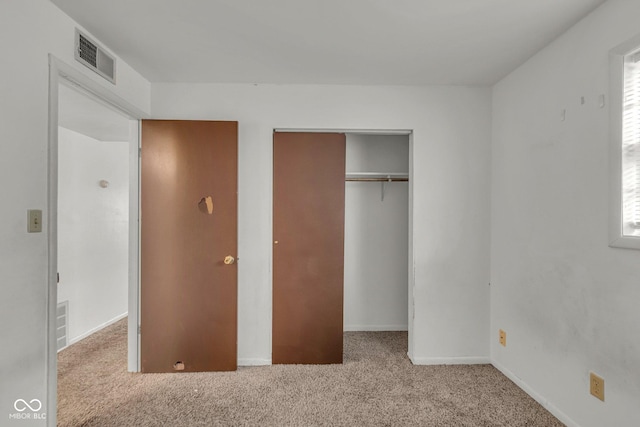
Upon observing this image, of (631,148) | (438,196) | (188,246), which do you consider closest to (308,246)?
(188,246)

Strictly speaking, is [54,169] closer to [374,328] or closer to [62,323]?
[62,323]

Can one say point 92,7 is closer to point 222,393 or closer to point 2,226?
point 2,226

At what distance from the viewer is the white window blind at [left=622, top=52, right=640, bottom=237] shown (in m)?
1.68

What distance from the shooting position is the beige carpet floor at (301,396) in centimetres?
213

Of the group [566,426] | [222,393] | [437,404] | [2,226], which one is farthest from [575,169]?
[2,226]

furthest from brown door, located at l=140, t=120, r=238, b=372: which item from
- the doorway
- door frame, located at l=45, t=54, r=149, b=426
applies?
the doorway

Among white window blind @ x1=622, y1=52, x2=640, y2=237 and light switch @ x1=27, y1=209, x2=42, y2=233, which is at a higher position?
white window blind @ x1=622, y1=52, x2=640, y2=237

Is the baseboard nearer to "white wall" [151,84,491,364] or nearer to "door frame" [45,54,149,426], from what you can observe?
"white wall" [151,84,491,364]

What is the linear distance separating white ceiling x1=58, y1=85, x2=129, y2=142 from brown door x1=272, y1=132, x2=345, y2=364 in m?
1.47

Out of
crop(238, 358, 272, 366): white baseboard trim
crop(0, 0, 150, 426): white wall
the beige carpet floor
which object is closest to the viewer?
crop(0, 0, 150, 426): white wall

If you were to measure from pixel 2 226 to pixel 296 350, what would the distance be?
Answer: 2.15 metres

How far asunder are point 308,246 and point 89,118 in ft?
8.00

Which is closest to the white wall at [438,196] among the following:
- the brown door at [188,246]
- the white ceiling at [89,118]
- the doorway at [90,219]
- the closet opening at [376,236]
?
A: the brown door at [188,246]
